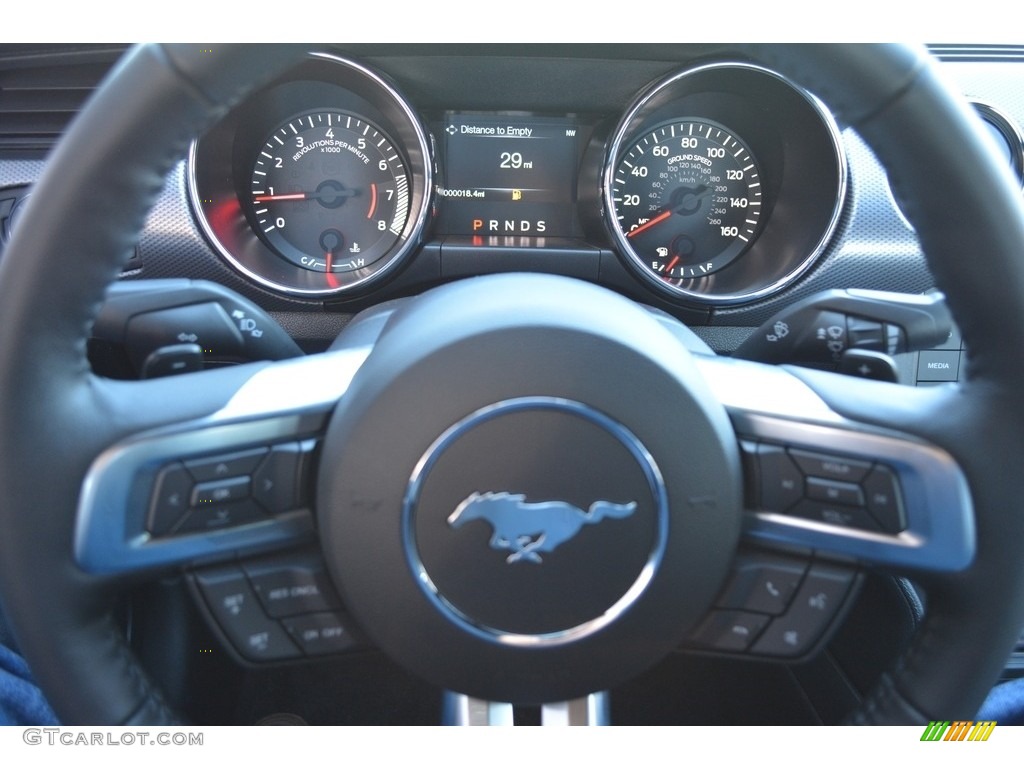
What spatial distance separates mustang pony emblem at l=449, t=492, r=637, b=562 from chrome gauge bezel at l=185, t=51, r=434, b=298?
139cm

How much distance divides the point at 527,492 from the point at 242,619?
0.34 meters

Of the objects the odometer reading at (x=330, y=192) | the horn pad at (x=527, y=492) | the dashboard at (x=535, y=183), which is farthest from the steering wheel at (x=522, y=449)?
the odometer reading at (x=330, y=192)

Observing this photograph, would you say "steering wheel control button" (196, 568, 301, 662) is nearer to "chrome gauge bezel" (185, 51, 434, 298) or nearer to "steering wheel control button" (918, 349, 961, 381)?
"chrome gauge bezel" (185, 51, 434, 298)

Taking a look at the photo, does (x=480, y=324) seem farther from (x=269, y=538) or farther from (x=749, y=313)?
(x=749, y=313)

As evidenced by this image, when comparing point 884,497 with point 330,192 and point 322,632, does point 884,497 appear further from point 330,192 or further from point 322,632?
point 330,192

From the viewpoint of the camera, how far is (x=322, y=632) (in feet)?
3.23

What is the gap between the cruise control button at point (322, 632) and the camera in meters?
0.98

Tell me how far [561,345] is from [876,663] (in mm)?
664

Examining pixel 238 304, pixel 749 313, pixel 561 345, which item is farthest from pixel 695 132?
pixel 561 345

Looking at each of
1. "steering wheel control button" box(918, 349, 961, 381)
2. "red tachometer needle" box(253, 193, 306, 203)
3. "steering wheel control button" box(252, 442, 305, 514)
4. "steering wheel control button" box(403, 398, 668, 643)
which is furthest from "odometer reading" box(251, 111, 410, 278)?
"steering wheel control button" box(403, 398, 668, 643)

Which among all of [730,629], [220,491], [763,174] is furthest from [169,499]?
[763,174]

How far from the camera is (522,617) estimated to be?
2.99 feet

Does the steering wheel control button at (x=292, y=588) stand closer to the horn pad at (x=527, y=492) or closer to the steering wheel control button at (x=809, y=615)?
the horn pad at (x=527, y=492)

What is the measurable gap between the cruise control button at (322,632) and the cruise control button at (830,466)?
1.62ft
